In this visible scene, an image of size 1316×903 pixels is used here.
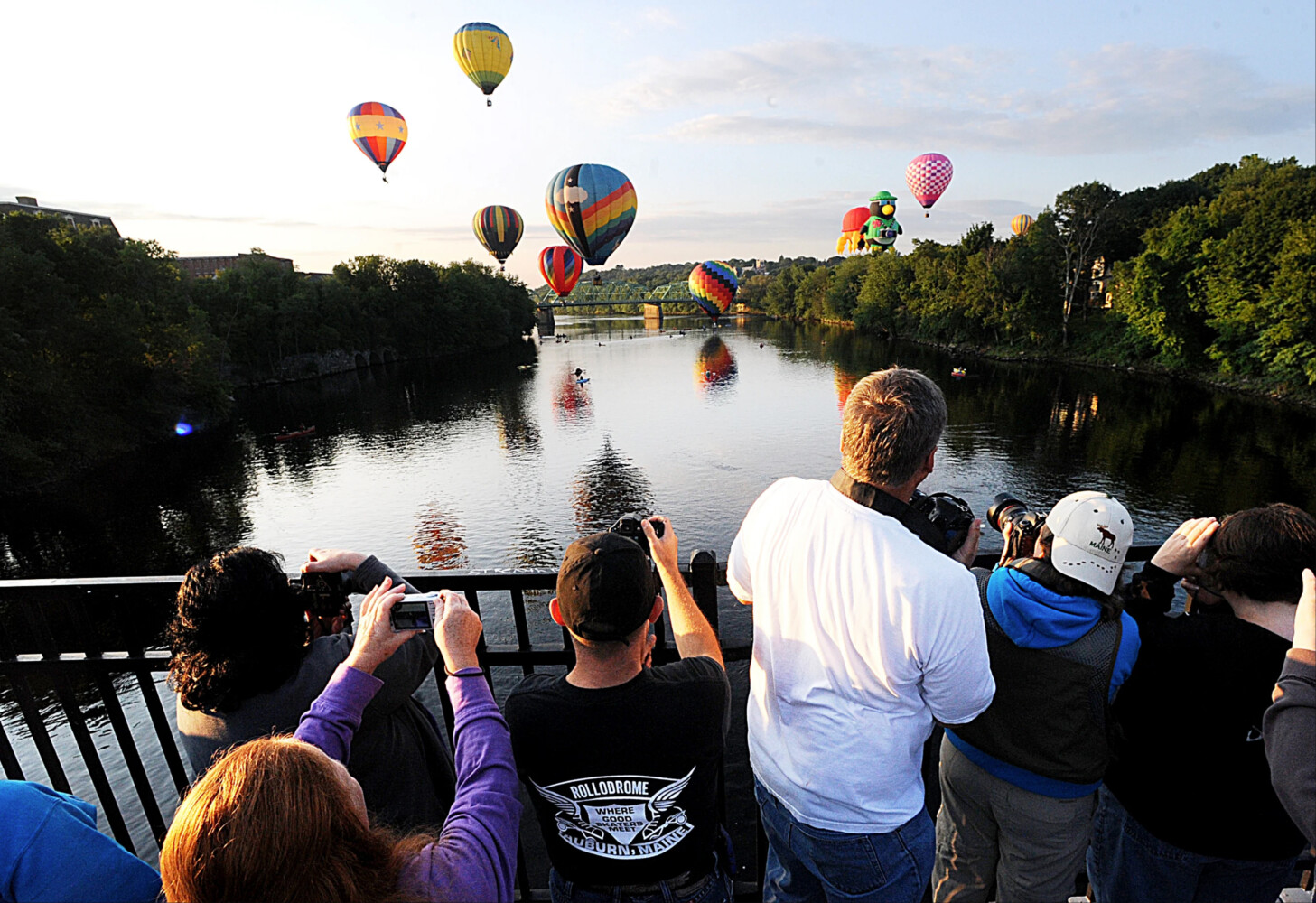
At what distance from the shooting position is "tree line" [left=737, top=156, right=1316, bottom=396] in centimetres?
3300

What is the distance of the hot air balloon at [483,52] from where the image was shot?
4091cm

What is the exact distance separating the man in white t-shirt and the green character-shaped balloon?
98977mm

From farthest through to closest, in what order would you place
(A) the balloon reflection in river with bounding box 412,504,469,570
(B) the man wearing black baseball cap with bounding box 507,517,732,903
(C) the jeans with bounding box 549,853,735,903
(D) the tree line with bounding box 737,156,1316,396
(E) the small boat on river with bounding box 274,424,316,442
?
(E) the small boat on river with bounding box 274,424,316,442, (D) the tree line with bounding box 737,156,1316,396, (A) the balloon reflection in river with bounding box 412,504,469,570, (C) the jeans with bounding box 549,853,735,903, (B) the man wearing black baseball cap with bounding box 507,517,732,903

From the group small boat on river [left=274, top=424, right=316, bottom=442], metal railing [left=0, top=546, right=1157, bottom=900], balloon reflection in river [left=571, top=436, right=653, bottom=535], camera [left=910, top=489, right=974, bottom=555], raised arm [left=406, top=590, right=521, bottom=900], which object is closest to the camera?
raised arm [left=406, top=590, right=521, bottom=900]

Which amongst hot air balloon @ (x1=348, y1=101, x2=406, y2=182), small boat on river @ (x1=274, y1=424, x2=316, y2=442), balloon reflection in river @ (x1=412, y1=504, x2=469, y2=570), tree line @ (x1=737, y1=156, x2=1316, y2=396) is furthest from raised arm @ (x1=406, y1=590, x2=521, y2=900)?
hot air balloon @ (x1=348, y1=101, x2=406, y2=182)

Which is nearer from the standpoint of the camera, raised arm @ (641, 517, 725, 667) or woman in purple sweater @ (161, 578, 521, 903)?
woman in purple sweater @ (161, 578, 521, 903)

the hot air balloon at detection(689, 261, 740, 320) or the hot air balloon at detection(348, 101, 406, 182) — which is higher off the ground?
the hot air balloon at detection(348, 101, 406, 182)

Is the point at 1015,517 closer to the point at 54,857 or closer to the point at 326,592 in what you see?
the point at 326,592

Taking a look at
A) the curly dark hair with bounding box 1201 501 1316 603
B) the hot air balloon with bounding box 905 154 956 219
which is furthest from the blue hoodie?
the hot air balloon with bounding box 905 154 956 219

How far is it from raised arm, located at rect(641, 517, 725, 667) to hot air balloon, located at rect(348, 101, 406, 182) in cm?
5005

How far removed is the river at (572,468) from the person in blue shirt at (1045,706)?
1185cm

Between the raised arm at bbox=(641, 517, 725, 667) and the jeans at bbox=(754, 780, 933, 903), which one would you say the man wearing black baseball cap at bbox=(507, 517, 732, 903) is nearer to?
the raised arm at bbox=(641, 517, 725, 667)

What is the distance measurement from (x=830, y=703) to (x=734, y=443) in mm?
31149

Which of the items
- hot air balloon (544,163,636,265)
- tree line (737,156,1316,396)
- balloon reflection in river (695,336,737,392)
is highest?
hot air balloon (544,163,636,265)
